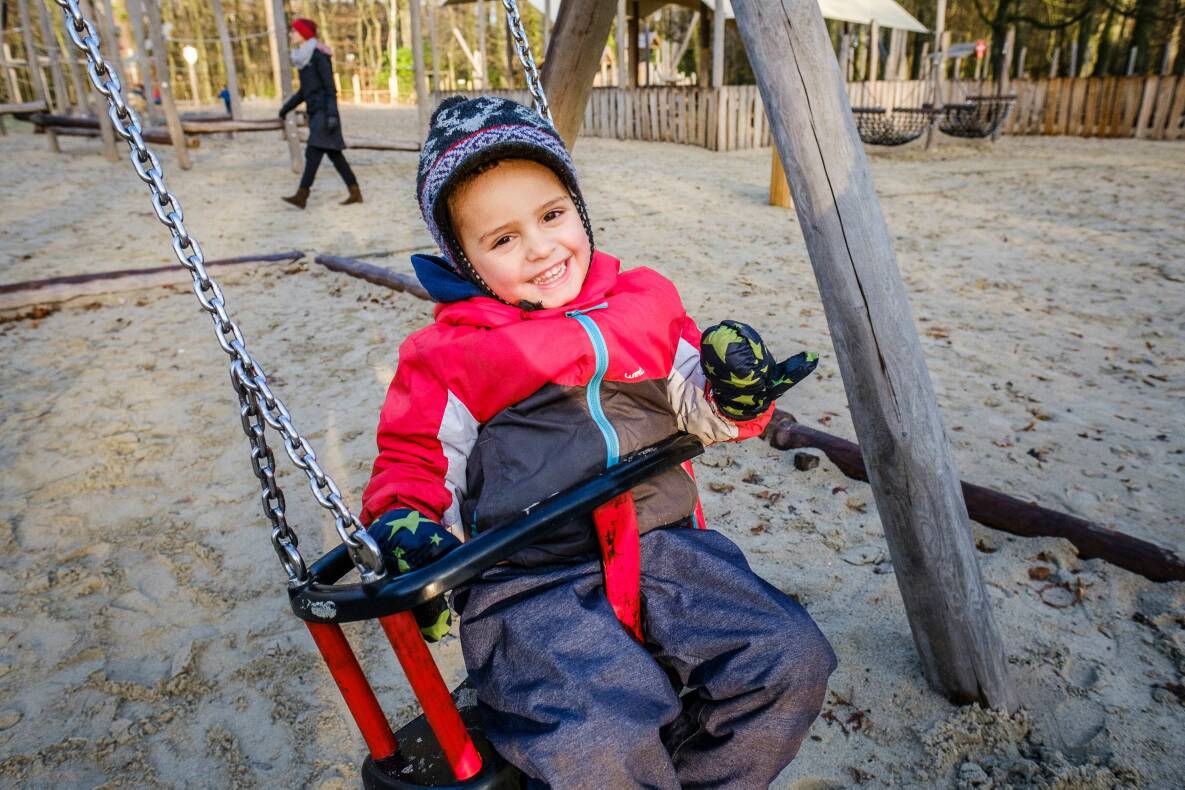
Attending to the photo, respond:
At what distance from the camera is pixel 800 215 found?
1559 mm

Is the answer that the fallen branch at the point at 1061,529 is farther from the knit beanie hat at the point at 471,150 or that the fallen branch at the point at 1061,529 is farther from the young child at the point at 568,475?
the knit beanie hat at the point at 471,150

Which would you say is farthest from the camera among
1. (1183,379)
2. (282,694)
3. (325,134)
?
(325,134)

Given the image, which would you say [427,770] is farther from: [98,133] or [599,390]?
[98,133]

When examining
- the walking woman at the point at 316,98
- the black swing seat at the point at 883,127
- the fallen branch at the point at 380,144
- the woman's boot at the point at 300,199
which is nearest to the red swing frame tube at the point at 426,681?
the walking woman at the point at 316,98

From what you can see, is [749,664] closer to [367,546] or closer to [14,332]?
[367,546]

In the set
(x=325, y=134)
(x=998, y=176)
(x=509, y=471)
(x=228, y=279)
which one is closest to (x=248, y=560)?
(x=509, y=471)

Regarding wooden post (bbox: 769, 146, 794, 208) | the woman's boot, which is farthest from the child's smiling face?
the woman's boot

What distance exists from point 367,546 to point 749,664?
687 millimetres

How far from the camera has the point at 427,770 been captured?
46.2 inches

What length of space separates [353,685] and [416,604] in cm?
22

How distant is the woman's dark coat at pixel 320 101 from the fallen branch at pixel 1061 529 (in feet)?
22.3

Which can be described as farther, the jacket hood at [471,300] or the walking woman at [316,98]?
the walking woman at [316,98]

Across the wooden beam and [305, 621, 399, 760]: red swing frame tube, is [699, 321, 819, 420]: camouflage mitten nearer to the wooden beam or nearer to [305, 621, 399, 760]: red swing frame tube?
[305, 621, 399, 760]: red swing frame tube

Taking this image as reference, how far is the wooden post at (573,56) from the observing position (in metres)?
2.43
